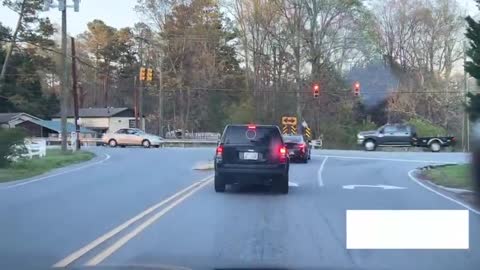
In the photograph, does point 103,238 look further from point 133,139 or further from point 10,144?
point 133,139

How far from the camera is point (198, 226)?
33.7ft

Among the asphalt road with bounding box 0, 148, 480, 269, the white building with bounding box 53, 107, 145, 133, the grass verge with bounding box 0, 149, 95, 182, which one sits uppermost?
the white building with bounding box 53, 107, 145, 133

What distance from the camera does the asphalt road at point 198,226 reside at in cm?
761

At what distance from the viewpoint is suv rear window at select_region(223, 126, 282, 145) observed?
622 inches

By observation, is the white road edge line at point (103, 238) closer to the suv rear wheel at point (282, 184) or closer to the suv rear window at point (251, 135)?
the suv rear window at point (251, 135)

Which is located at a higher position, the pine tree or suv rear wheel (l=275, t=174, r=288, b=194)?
the pine tree

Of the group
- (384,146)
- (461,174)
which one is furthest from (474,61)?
(384,146)

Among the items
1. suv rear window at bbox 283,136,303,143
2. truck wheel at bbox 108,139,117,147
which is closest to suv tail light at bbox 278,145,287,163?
suv rear window at bbox 283,136,303,143

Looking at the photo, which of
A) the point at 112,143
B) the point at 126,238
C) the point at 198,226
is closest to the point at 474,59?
the point at 198,226

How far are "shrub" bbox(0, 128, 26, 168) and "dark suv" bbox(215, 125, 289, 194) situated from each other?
39.7ft

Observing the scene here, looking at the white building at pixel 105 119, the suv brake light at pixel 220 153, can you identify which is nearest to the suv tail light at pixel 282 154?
the suv brake light at pixel 220 153

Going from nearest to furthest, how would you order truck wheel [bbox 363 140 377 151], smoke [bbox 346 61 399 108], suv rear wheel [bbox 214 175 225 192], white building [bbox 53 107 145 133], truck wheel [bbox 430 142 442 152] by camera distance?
1. suv rear wheel [bbox 214 175 225 192]
2. truck wheel [bbox 430 142 442 152]
3. truck wheel [bbox 363 140 377 151]
4. smoke [bbox 346 61 399 108]
5. white building [bbox 53 107 145 133]
